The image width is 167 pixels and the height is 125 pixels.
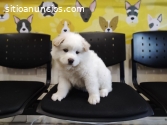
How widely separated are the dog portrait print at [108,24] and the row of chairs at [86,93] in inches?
5.3

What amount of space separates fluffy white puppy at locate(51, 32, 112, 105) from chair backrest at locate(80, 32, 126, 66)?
0.89ft

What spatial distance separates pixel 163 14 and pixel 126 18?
308 millimetres

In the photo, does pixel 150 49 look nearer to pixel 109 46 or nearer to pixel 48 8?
pixel 109 46

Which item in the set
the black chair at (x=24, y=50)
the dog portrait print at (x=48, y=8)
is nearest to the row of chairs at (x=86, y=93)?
the black chair at (x=24, y=50)

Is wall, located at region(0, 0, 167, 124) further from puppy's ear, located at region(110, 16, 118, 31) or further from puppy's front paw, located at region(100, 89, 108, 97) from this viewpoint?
puppy's front paw, located at region(100, 89, 108, 97)

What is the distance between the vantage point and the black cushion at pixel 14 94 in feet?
2.53

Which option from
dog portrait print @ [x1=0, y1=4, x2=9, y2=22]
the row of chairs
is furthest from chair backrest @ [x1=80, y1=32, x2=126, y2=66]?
dog portrait print @ [x1=0, y1=4, x2=9, y2=22]

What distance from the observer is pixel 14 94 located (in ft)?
2.95

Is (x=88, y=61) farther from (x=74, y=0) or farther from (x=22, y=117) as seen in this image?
(x=22, y=117)

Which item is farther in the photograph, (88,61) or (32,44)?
(32,44)

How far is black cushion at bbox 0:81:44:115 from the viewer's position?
771mm

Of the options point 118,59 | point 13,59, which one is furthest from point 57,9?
point 118,59

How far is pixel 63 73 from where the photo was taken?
0.94m

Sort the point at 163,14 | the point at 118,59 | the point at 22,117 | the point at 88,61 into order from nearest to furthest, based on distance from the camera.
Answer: the point at 88,61 < the point at 118,59 < the point at 163,14 < the point at 22,117
